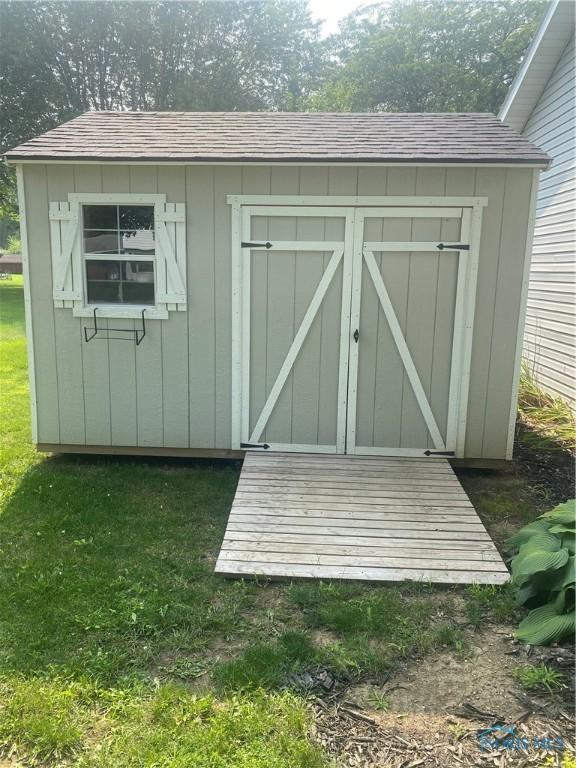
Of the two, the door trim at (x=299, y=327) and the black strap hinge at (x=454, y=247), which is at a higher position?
the black strap hinge at (x=454, y=247)

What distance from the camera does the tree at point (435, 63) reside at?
23.6 m

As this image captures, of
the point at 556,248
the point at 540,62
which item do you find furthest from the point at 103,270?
the point at 540,62

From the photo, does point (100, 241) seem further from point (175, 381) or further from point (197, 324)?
point (175, 381)

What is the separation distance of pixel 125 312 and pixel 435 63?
23.9 metres

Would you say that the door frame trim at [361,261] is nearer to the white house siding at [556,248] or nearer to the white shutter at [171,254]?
the white shutter at [171,254]

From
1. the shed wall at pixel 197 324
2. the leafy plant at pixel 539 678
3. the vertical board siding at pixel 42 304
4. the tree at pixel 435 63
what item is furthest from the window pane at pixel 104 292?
the tree at pixel 435 63

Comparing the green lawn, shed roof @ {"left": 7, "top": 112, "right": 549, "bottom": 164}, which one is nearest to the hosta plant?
the green lawn

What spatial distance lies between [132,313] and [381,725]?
3779 mm

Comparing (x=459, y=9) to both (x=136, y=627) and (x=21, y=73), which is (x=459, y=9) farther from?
(x=136, y=627)

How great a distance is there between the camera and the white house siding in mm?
6914

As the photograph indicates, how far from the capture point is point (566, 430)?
244 inches

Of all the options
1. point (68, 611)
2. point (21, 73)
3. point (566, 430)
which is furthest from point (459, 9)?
point (68, 611)

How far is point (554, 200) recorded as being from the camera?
24.2 ft

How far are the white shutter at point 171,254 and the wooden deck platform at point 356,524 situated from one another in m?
1.53
